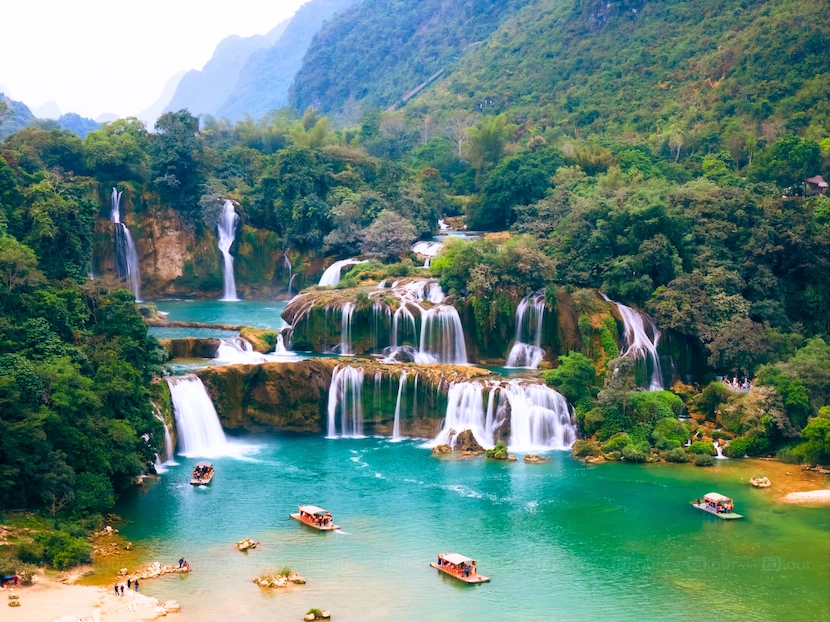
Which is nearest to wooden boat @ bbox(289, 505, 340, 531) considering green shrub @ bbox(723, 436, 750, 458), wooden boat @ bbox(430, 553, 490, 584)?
wooden boat @ bbox(430, 553, 490, 584)

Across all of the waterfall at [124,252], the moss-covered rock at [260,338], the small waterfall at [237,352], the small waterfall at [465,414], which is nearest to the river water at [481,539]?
the small waterfall at [465,414]

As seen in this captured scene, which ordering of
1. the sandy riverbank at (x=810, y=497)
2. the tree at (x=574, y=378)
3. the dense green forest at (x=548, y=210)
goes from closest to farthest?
1. the sandy riverbank at (x=810, y=497)
2. the dense green forest at (x=548, y=210)
3. the tree at (x=574, y=378)

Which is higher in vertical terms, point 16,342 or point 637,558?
point 16,342

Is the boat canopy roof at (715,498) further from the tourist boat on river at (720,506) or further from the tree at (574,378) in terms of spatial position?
the tree at (574,378)

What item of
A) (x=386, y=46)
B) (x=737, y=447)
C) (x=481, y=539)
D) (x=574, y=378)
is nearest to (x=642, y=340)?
(x=574, y=378)

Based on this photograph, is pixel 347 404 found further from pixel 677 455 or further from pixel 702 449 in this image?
pixel 702 449

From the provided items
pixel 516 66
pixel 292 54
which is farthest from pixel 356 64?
pixel 292 54

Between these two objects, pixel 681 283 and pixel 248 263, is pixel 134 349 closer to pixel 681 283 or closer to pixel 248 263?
pixel 681 283

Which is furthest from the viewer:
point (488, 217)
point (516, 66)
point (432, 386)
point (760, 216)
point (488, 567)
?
point (516, 66)
